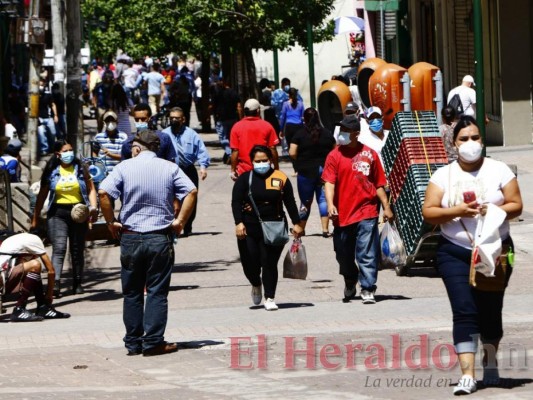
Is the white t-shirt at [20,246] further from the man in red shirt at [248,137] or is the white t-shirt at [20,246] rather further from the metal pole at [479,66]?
the metal pole at [479,66]

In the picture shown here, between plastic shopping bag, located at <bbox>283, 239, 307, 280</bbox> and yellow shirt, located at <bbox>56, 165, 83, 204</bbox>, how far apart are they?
104 inches

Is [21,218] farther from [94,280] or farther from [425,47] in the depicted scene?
[425,47]

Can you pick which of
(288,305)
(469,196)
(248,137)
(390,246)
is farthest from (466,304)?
(248,137)

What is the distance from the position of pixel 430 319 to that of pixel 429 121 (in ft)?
14.1

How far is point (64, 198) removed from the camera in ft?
46.9

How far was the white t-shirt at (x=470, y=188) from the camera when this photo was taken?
8.29 meters

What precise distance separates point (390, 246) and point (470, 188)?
16.7ft

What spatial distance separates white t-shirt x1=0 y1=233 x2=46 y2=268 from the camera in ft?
41.5

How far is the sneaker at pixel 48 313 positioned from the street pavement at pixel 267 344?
0.37ft

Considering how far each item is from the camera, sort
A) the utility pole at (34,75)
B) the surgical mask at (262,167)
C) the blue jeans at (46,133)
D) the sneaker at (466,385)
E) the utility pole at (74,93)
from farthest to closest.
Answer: the blue jeans at (46,133) → the utility pole at (34,75) → the utility pole at (74,93) → the surgical mask at (262,167) → the sneaker at (466,385)

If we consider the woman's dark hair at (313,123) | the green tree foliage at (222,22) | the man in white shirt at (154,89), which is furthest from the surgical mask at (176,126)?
the man in white shirt at (154,89)

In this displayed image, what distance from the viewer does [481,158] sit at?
27.5 ft

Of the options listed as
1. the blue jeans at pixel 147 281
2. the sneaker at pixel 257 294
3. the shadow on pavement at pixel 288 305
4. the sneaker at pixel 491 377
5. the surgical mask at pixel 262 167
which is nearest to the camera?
the sneaker at pixel 491 377

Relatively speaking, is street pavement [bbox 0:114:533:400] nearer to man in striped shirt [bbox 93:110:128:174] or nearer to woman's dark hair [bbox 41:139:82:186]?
woman's dark hair [bbox 41:139:82:186]
